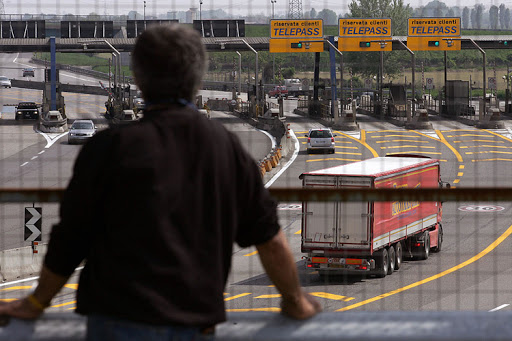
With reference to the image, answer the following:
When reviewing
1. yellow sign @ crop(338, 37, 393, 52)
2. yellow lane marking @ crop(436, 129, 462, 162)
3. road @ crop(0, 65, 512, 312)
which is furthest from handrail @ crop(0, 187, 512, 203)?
yellow sign @ crop(338, 37, 393, 52)

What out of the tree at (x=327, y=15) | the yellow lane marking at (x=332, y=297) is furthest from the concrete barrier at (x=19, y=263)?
the tree at (x=327, y=15)

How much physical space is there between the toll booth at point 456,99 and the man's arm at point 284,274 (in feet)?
214

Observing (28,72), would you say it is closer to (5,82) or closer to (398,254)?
(5,82)

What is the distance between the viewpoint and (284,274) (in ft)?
11.1

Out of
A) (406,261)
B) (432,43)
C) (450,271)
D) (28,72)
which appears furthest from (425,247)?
(28,72)

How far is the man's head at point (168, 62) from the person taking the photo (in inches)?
122

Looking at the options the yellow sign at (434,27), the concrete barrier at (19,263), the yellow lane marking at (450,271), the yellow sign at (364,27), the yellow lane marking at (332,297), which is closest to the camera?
the yellow lane marking at (450,271)

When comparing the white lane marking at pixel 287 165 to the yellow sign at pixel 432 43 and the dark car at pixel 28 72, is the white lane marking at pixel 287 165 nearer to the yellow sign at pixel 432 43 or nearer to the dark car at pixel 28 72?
the yellow sign at pixel 432 43

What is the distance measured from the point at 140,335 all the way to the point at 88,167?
0.59m

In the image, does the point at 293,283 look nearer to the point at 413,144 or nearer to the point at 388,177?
the point at 388,177

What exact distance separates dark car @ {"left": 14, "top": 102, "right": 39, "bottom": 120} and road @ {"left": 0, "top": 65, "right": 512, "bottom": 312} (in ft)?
19.4

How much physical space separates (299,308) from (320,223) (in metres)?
18.5

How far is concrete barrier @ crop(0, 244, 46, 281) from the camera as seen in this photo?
2055cm

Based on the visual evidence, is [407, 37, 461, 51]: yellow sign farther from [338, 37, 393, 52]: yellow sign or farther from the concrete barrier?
the concrete barrier
